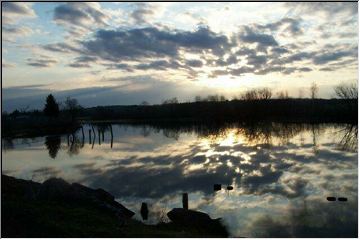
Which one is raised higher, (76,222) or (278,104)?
(278,104)

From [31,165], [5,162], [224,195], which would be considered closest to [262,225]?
[224,195]

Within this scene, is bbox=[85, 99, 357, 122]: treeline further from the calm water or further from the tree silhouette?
the calm water

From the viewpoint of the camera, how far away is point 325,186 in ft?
76.6

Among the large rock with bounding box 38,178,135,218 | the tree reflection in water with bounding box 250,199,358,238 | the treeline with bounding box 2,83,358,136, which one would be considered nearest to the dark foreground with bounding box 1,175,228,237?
the large rock with bounding box 38,178,135,218

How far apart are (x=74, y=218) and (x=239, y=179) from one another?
47.5 ft

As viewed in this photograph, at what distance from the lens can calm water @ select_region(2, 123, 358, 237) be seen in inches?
693

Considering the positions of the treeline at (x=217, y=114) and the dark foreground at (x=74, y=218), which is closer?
the dark foreground at (x=74, y=218)

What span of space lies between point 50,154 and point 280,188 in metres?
30.4

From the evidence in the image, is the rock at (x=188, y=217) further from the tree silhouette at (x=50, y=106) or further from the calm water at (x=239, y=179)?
the tree silhouette at (x=50, y=106)

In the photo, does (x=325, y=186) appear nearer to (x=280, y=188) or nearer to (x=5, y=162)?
(x=280, y=188)

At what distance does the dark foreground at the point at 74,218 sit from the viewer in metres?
12.4

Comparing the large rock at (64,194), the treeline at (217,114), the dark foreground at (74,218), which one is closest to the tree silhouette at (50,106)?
the treeline at (217,114)

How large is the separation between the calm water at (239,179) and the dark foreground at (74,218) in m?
1.31

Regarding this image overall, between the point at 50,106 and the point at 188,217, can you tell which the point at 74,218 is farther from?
the point at 50,106
